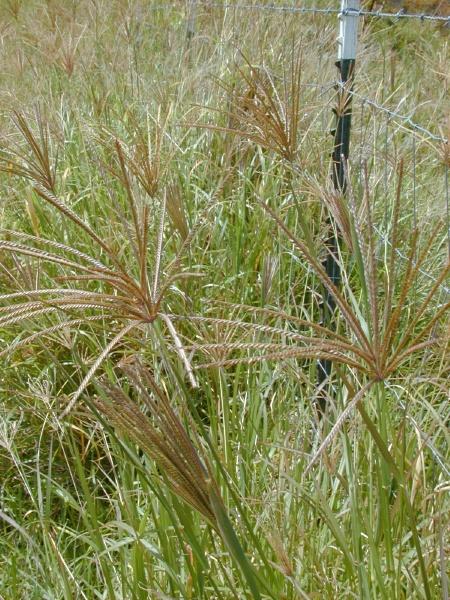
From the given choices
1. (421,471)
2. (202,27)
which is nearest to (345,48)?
(421,471)

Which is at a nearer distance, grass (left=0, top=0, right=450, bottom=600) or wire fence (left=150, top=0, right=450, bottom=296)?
grass (left=0, top=0, right=450, bottom=600)

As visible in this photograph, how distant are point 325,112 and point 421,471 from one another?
73.5 inches

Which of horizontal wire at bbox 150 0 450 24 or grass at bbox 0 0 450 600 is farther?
horizontal wire at bbox 150 0 450 24

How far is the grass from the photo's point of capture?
3.44ft

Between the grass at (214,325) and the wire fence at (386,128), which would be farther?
the wire fence at (386,128)

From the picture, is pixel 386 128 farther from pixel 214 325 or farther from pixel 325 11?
pixel 214 325

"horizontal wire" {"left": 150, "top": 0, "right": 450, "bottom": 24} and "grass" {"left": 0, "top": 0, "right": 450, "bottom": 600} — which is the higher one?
"horizontal wire" {"left": 150, "top": 0, "right": 450, "bottom": 24}

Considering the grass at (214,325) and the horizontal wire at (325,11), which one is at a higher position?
the horizontal wire at (325,11)

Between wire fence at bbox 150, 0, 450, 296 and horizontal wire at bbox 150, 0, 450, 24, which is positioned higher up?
horizontal wire at bbox 150, 0, 450, 24

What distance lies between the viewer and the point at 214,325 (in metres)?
1.35

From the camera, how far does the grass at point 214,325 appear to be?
1.05m

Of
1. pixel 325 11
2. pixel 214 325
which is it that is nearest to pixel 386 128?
pixel 325 11

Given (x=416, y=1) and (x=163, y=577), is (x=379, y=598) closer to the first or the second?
(x=163, y=577)

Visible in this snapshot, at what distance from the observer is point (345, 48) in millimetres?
2246
